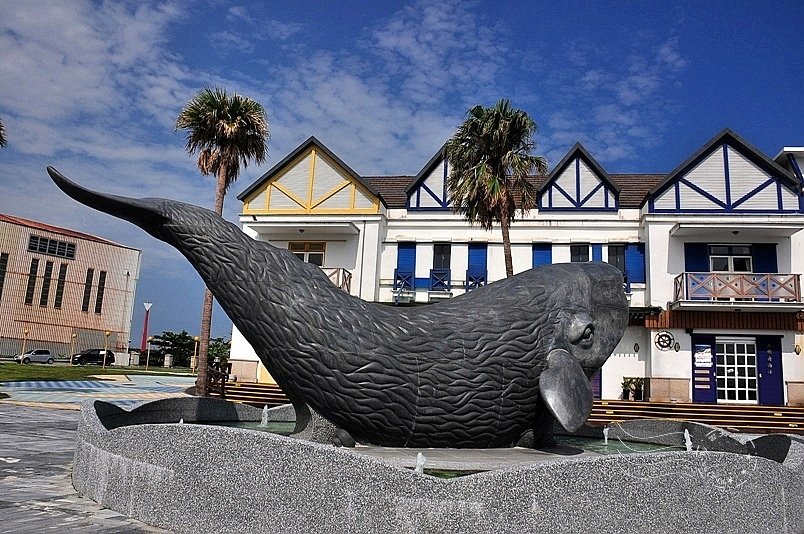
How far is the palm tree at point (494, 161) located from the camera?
69.4 feet

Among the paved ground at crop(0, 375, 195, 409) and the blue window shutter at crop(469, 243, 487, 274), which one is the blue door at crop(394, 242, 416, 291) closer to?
the blue window shutter at crop(469, 243, 487, 274)

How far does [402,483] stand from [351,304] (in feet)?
9.95

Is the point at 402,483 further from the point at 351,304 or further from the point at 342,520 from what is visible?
the point at 351,304

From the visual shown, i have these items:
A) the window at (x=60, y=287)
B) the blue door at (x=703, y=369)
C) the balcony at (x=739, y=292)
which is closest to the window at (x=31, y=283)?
the window at (x=60, y=287)

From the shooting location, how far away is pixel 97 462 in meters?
6.97

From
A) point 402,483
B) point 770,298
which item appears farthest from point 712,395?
point 402,483

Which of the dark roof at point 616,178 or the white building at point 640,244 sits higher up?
the dark roof at point 616,178

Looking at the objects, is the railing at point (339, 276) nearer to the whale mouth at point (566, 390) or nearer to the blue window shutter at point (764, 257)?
the blue window shutter at point (764, 257)

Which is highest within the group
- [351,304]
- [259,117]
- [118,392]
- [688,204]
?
[259,117]

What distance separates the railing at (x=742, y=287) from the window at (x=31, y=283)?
60.5 m

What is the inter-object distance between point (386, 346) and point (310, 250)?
21.9m

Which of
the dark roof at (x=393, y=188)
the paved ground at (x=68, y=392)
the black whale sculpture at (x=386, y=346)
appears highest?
the dark roof at (x=393, y=188)

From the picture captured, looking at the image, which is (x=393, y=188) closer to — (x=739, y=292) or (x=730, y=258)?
(x=730, y=258)

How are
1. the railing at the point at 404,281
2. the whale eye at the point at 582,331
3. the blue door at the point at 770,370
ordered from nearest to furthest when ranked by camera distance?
the whale eye at the point at 582,331 < the blue door at the point at 770,370 < the railing at the point at 404,281
